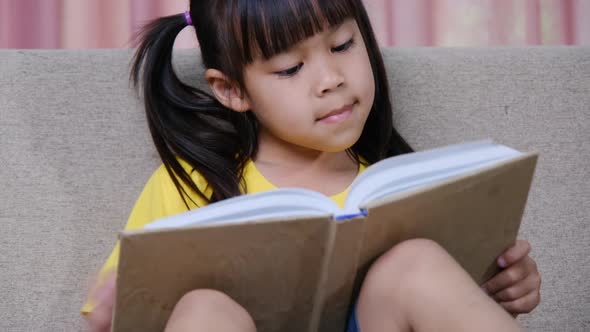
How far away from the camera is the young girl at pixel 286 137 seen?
0.74 meters

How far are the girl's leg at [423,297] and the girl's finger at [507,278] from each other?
0.17m

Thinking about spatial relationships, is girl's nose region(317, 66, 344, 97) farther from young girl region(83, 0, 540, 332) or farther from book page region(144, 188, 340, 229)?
book page region(144, 188, 340, 229)

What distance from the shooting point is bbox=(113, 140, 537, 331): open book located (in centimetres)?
70

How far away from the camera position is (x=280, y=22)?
0.96 meters

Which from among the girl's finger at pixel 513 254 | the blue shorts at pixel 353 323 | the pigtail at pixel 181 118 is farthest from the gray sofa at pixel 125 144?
the blue shorts at pixel 353 323

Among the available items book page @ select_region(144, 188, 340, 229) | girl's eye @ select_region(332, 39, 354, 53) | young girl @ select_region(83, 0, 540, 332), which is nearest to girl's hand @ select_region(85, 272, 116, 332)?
young girl @ select_region(83, 0, 540, 332)

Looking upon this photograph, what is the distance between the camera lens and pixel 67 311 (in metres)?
1.08

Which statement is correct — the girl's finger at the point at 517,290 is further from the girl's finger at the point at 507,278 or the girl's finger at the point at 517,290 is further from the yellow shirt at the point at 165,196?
the yellow shirt at the point at 165,196

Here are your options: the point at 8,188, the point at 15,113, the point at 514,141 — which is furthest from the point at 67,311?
the point at 514,141

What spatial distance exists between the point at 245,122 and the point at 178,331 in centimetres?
50

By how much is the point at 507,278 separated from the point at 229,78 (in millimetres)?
462

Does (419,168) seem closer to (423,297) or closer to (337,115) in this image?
(423,297)

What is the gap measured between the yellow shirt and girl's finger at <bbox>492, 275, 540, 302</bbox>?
0.84ft

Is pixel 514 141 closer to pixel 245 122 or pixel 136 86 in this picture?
pixel 245 122
